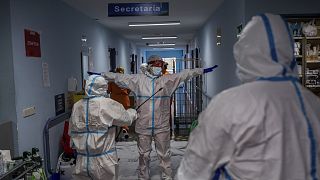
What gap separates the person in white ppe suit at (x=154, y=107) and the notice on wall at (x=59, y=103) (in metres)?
0.86

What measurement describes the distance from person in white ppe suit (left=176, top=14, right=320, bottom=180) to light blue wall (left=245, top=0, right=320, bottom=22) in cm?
247

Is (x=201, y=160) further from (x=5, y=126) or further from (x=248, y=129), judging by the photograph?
(x=5, y=126)

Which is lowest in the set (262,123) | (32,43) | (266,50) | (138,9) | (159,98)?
(159,98)

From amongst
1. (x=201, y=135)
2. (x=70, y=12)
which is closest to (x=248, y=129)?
(x=201, y=135)

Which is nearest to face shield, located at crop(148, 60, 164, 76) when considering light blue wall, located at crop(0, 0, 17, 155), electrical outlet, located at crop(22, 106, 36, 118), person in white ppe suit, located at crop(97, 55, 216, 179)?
person in white ppe suit, located at crop(97, 55, 216, 179)

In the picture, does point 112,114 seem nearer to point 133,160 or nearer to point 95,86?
point 95,86

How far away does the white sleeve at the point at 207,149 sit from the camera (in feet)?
4.33

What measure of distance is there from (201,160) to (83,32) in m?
5.15

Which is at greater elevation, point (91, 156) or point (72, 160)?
point (91, 156)

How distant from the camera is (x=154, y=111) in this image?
12.9 feet

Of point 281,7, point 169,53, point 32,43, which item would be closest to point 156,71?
point 32,43

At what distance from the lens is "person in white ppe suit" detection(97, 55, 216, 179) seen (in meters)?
3.93

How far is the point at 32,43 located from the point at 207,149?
9.49 feet

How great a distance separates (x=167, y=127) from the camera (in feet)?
13.1
